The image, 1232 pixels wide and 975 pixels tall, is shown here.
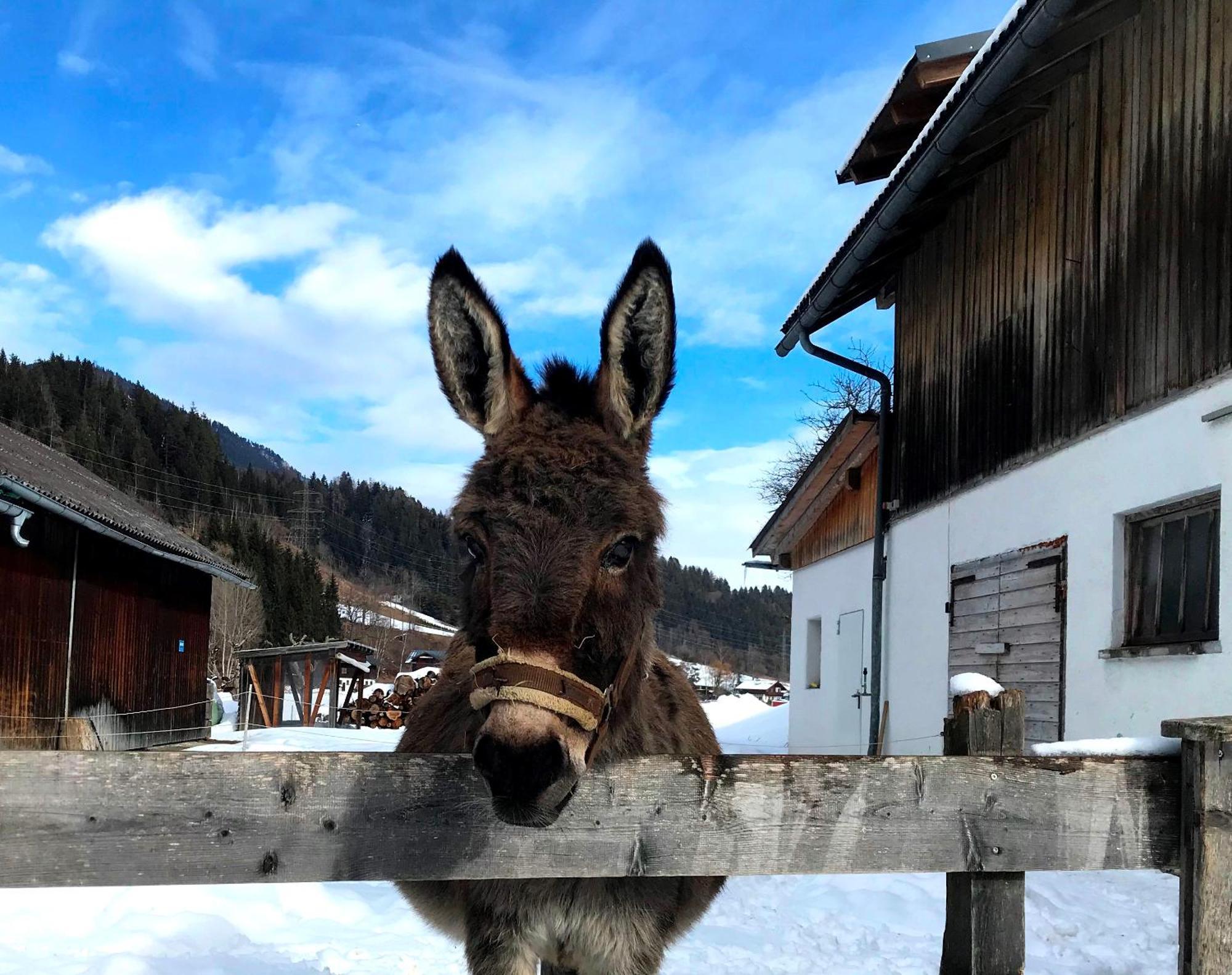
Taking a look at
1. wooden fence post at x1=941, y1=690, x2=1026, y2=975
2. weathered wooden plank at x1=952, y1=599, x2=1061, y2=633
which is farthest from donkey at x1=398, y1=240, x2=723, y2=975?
weathered wooden plank at x1=952, y1=599, x2=1061, y2=633

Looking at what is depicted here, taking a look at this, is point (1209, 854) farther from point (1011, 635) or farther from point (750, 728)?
point (750, 728)

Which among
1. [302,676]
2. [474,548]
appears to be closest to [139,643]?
[302,676]

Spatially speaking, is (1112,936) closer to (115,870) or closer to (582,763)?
(582,763)

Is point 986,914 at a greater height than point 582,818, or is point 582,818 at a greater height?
point 582,818

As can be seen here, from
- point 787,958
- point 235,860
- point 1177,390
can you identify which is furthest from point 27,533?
point 1177,390

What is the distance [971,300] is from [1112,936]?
602 cm

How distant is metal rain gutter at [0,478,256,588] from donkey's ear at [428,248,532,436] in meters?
11.4

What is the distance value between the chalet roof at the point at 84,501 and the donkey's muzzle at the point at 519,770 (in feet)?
39.5

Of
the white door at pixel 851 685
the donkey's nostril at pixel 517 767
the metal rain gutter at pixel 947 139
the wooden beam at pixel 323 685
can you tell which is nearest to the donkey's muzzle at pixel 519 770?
the donkey's nostril at pixel 517 767

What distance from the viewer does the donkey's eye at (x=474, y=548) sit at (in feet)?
6.99

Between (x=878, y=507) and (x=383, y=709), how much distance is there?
20.1 meters

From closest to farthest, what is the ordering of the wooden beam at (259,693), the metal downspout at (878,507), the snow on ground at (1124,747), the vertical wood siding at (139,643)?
the snow on ground at (1124,747) → the metal downspout at (878,507) → the vertical wood siding at (139,643) → the wooden beam at (259,693)

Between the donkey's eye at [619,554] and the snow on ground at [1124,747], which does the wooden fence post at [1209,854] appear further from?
the donkey's eye at [619,554]

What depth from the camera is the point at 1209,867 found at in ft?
7.15
